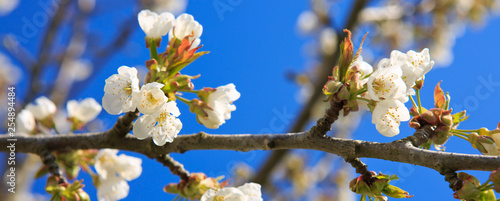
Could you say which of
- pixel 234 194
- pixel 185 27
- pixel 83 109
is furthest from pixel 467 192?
pixel 83 109

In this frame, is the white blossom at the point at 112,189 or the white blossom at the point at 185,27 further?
the white blossom at the point at 112,189

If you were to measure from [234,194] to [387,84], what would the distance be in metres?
0.58

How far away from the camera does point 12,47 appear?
3404 millimetres

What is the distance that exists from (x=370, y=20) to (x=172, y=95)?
307 cm

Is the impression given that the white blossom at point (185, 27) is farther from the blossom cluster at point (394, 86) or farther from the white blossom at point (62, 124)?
the white blossom at point (62, 124)

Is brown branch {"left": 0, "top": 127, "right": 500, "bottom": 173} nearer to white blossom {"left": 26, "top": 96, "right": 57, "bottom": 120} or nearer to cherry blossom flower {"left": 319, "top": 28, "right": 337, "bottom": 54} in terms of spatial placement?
white blossom {"left": 26, "top": 96, "right": 57, "bottom": 120}

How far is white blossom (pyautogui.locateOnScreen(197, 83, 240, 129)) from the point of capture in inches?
51.3

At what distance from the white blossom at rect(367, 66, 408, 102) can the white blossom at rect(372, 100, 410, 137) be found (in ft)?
0.13

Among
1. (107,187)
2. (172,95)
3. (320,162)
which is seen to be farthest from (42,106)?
(320,162)

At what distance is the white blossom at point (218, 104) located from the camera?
130cm

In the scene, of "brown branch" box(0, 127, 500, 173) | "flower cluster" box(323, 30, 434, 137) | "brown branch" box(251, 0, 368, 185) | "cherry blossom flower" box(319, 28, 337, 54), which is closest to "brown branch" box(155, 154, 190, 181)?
"brown branch" box(0, 127, 500, 173)

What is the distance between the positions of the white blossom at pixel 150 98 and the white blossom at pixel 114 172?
0.63 metres

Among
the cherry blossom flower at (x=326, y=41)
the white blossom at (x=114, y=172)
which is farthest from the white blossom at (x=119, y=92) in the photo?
the cherry blossom flower at (x=326, y=41)

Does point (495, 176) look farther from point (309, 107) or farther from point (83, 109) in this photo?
point (309, 107)
